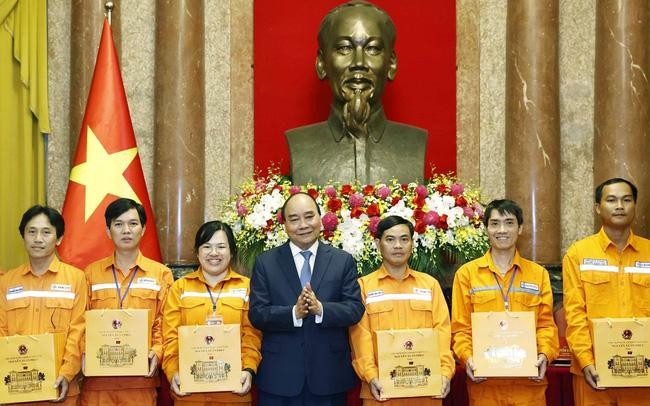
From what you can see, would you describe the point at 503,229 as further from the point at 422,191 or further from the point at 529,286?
the point at 422,191

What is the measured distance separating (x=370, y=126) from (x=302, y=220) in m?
2.31

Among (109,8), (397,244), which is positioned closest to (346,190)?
(397,244)

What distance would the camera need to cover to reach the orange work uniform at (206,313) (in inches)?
195

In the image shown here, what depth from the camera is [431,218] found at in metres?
5.94

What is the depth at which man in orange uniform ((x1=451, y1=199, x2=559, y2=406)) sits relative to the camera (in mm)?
4895

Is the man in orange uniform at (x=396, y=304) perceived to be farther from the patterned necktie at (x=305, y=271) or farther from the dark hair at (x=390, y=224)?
the patterned necktie at (x=305, y=271)

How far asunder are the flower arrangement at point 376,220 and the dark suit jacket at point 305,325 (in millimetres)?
1037

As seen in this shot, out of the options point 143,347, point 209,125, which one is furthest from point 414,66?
point 143,347

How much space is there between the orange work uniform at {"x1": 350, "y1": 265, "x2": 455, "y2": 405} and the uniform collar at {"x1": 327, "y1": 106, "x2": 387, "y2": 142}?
2155mm

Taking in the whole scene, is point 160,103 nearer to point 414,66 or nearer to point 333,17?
point 333,17

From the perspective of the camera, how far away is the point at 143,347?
4891mm

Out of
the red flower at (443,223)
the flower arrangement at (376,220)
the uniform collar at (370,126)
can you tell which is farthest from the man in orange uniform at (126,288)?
the uniform collar at (370,126)

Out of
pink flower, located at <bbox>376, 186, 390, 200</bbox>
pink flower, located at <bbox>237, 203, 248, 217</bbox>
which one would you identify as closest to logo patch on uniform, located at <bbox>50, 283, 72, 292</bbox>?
pink flower, located at <bbox>237, 203, 248, 217</bbox>

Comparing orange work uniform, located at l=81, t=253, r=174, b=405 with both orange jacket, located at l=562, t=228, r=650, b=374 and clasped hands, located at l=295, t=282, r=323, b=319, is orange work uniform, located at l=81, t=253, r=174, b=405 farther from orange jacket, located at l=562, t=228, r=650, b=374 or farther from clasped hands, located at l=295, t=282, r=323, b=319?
orange jacket, located at l=562, t=228, r=650, b=374
